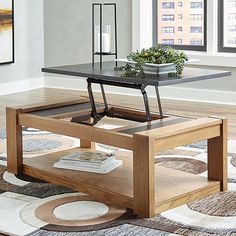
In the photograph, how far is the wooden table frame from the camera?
287 centimetres


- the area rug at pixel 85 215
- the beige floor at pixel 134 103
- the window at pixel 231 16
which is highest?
the window at pixel 231 16

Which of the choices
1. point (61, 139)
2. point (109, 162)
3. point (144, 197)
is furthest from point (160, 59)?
point (61, 139)

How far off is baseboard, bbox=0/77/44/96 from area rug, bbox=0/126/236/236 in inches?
126

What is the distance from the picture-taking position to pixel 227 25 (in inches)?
240

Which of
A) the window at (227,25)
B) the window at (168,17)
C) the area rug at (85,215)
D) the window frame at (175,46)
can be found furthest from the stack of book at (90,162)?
the window at (168,17)

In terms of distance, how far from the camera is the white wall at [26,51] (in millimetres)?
6695

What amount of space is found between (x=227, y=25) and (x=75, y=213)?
3618mm

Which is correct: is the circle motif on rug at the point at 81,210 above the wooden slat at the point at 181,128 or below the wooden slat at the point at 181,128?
below

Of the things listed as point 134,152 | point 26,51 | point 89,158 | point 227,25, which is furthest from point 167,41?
point 134,152

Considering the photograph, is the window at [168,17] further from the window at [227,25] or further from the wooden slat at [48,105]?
the wooden slat at [48,105]

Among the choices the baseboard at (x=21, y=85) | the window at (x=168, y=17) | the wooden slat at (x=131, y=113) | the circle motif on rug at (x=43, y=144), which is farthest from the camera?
the baseboard at (x=21, y=85)

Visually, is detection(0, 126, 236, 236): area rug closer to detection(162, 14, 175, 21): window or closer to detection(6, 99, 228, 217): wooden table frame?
detection(6, 99, 228, 217): wooden table frame

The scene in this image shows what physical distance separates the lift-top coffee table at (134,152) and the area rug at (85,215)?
0.17ft

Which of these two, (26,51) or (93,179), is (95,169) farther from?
(26,51)
